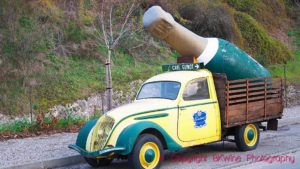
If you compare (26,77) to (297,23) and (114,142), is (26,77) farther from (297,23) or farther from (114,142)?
(297,23)

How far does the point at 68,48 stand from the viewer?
778 inches

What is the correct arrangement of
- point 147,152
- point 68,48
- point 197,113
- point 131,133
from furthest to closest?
point 68,48 < point 197,113 < point 147,152 < point 131,133

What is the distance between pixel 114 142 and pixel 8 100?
29.5 feet

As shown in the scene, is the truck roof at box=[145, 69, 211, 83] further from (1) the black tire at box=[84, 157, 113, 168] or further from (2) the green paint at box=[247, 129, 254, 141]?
(1) the black tire at box=[84, 157, 113, 168]

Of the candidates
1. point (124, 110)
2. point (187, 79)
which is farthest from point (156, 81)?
point (124, 110)

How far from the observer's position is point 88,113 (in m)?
17.0

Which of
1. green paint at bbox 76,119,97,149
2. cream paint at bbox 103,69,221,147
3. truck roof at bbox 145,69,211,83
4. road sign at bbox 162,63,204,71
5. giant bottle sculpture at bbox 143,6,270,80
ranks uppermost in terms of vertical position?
giant bottle sculpture at bbox 143,6,270,80

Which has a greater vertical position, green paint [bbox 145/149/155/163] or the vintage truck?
the vintage truck

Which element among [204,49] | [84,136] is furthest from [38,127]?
[204,49]

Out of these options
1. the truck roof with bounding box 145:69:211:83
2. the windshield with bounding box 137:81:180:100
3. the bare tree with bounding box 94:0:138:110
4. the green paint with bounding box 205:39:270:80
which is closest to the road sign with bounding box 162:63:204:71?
the truck roof with bounding box 145:69:211:83

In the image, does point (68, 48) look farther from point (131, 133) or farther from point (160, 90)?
point (131, 133)

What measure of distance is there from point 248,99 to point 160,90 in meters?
2.15

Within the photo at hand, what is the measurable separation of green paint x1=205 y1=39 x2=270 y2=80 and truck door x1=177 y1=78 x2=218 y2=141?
A: 0.83m

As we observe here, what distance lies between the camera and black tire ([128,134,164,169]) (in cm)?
857
